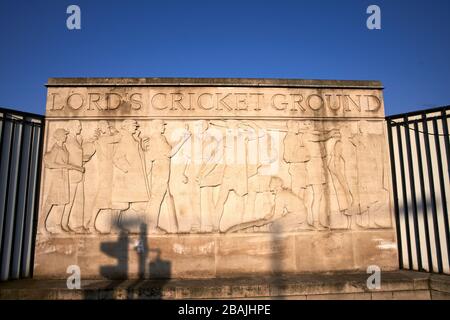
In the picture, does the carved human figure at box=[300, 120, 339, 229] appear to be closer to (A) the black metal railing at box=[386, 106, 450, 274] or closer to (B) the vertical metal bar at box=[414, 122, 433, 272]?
(A) the black metal railing at box=[386, 106, 450, 274]

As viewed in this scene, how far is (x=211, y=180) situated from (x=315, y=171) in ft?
8.88

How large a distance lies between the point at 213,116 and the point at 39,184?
4785mm

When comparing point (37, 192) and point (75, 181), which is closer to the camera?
point (75, 181)

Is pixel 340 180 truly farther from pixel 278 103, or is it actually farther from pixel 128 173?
pixel 128 173

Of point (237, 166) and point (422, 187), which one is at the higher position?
point (237, 166)

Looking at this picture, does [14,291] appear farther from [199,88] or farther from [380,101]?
[380,101]

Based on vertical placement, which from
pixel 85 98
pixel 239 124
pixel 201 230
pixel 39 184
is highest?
pixel 85 98

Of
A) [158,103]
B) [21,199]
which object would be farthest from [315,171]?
[21,199]

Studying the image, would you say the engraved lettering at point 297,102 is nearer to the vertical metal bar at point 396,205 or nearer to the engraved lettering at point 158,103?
the vertical metal bar at point 396,205

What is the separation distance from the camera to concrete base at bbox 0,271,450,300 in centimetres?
633

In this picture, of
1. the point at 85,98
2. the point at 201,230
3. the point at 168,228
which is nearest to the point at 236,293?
the point at 201,230

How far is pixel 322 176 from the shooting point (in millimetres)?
8102

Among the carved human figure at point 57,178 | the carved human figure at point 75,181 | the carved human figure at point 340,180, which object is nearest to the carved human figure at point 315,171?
the carved human figure at point 340,180

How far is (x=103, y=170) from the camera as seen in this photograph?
7859 mm
